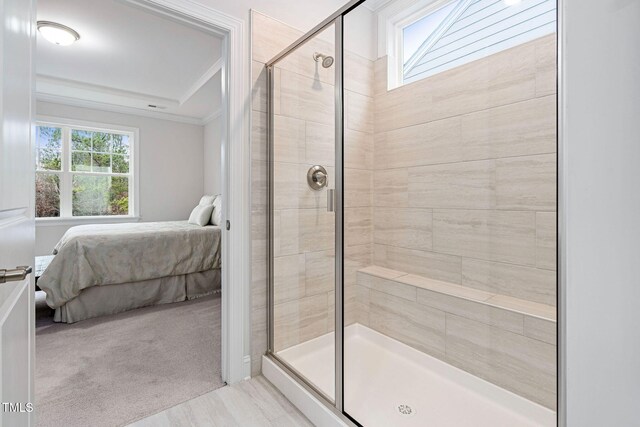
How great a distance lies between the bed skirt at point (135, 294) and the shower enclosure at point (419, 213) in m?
1.88

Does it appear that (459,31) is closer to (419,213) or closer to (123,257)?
(419,213)

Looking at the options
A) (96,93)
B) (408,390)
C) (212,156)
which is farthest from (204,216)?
(408,390)

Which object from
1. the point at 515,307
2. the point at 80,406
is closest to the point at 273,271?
the point at 80,406

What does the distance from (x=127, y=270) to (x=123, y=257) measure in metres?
0.13

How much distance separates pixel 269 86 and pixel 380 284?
1528mm

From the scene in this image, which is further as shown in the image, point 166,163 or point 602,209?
point 166,163

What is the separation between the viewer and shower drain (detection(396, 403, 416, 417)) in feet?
4.97

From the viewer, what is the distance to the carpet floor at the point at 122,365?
1589mm

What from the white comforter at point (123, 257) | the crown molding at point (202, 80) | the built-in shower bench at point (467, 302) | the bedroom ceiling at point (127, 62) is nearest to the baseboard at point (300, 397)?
the built-in shower bench at point (467, 302)

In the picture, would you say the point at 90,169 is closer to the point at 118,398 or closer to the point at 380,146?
the point at 118,398

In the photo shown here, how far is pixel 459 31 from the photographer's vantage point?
6.66 ft

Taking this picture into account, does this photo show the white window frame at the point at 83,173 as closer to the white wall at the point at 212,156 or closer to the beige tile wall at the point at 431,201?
the white wall at the point at 212,156

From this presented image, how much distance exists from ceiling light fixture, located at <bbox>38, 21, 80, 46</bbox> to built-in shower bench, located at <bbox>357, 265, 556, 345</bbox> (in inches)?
132

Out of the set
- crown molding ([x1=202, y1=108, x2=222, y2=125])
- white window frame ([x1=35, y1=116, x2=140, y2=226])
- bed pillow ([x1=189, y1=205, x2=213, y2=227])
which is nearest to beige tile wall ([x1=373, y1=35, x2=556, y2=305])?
bed pillow ([x1=189, y1=205, x2=213, y2=227])
